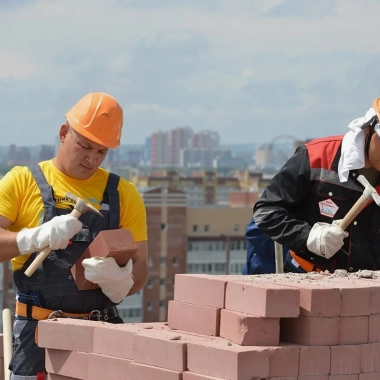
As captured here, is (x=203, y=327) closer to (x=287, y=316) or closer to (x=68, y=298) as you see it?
(x=287, y=316)

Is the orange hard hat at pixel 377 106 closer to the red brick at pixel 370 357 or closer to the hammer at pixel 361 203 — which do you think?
the hammer at pixel 361 203

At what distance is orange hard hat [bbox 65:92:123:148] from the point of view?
215 inches

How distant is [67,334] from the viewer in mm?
5027

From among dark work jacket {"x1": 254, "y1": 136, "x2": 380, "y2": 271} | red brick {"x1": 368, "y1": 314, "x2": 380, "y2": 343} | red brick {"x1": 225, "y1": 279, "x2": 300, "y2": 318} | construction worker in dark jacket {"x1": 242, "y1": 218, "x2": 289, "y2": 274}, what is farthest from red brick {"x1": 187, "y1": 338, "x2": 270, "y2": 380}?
construction worker in dark jacket {"x1": 242, "y1": 218, "x2": 289, "y2": 274}

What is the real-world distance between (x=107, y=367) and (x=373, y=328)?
Answer: 44.5 inches

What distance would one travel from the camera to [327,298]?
183 inches

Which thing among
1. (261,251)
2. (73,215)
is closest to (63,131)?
(73,215)

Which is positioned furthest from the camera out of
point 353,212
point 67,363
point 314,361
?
point 353,212

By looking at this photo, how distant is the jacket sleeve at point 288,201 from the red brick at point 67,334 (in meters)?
1.37

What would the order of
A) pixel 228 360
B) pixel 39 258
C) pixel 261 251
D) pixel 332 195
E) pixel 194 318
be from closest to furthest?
1. pixel 228 360
2. pixel 194 318
3. pixel 39 258
4. pixel 332 195
5. pixel 261 251

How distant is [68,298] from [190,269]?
99.1 metres

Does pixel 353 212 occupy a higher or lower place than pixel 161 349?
higher

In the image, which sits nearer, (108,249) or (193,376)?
(193,376)

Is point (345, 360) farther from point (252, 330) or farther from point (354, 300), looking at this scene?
point (252, 330)
